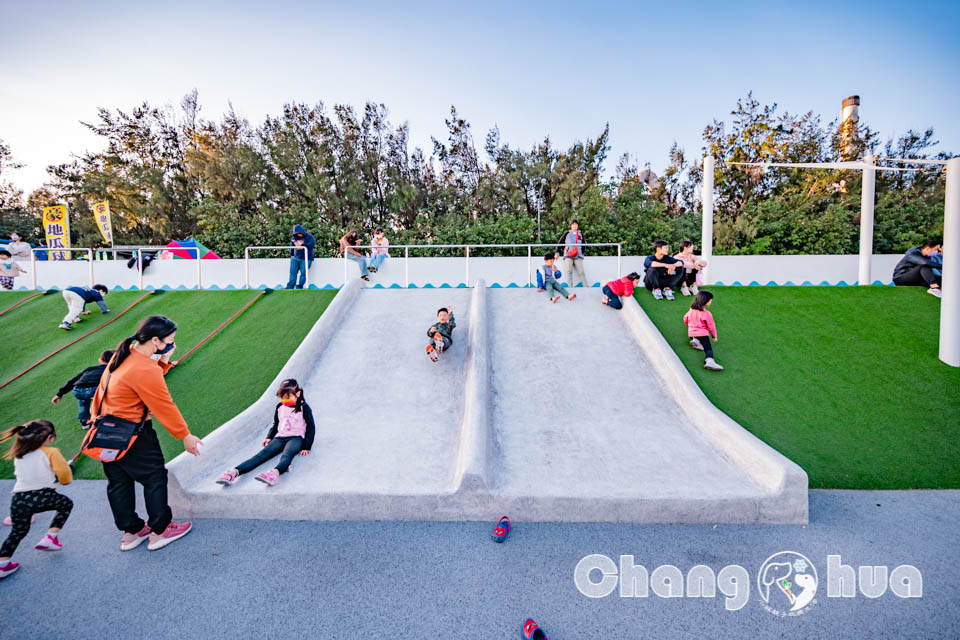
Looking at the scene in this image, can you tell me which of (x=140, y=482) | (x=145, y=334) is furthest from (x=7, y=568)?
(x=145, y=334)

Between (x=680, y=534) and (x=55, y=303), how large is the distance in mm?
13284

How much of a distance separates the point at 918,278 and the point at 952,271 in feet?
13.7

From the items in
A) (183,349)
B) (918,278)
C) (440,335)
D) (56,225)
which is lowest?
(183,349)

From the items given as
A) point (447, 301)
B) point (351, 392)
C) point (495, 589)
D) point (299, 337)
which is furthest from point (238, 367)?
point (495, 589)

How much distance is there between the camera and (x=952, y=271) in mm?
6953

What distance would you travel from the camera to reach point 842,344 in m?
7.78

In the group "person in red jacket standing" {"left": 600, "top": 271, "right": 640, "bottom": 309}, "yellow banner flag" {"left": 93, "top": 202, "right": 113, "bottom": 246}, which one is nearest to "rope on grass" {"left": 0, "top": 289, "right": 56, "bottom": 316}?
"yellow banner flag" {"left": 93, "top": 202, "right": 113, "bottom": 246}

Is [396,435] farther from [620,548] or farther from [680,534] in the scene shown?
[680,534]

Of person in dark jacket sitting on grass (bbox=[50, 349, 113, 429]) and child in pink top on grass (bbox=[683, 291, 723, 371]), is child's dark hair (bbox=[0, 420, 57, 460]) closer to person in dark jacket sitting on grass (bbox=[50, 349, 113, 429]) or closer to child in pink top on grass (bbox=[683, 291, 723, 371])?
person in dark jacket sitting on grass (bbox=[50, 349, 113, 429])

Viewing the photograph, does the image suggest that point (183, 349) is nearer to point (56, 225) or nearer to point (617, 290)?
point (617, 290)

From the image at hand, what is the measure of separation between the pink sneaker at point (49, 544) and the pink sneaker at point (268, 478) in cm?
154

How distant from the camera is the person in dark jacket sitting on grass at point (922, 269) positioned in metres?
9.90

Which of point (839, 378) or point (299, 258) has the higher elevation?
point (299, 258)

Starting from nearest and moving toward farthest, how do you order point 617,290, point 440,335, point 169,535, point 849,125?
point 169,535 → point 440,335 → point 617,290 → point 849,125
